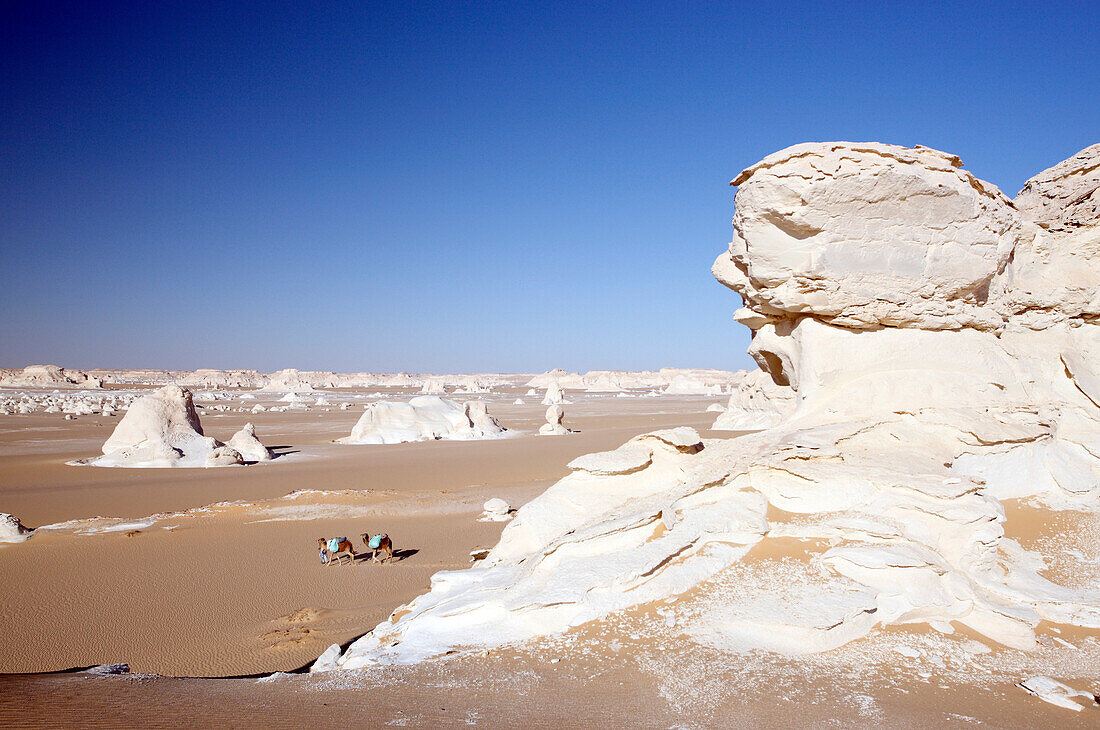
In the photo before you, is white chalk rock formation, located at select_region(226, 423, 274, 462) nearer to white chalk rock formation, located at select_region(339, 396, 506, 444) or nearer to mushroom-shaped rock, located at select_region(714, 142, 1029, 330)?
white chalk rock formation, located at select_region(339, 396, 506, 444)

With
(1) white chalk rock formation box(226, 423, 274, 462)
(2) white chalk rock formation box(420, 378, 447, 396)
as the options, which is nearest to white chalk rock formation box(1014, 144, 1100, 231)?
(1) white chalk rock formation box(226, 423, 274, 462)

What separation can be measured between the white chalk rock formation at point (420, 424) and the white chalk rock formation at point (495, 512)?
51.8 feet

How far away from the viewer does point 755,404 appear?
27031mm

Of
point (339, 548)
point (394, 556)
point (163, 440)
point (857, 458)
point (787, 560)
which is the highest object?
point (857, 458)

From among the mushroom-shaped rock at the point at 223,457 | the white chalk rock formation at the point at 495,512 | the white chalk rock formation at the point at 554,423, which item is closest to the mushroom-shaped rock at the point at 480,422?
the white chalk rock formation at the point at 554,423

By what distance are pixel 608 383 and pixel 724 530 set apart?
117 metres

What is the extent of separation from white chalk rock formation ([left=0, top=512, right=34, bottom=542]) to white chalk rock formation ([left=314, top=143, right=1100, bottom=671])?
916 centimetres

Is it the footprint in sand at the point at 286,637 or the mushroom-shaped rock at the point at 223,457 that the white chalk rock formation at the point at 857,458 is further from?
the mushroom-shaped rock at the point at 223,457

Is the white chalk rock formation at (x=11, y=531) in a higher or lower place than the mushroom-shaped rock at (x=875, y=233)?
lower

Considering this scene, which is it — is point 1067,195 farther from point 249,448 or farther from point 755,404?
point 249,448

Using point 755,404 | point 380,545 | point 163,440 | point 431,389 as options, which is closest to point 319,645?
point 380,545

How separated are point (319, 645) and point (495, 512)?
6195 mm

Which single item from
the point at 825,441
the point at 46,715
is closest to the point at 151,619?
the point at 46,715

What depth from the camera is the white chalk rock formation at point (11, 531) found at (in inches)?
413
